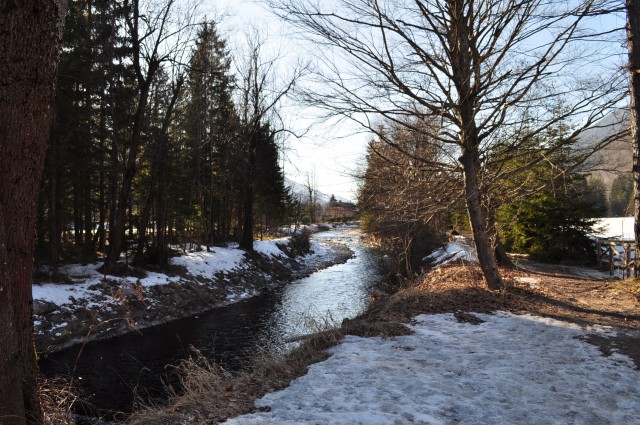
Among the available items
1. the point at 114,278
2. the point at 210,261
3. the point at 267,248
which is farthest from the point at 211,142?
the point at 114,278

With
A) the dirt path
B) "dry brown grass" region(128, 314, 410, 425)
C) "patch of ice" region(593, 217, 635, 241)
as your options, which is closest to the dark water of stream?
"dry brown grass" region(128, 314, 410, 425)

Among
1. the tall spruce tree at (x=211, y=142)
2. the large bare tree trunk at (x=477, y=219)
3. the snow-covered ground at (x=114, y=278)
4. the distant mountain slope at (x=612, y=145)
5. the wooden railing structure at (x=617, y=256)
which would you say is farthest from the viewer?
the tall spruce tree at (x=211, y=142)

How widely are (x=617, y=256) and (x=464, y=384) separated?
41.4 feet

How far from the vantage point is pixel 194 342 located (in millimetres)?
11016

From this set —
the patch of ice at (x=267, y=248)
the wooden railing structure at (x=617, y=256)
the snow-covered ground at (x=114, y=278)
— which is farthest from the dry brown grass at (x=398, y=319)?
the patch of ice at (x=267, y=248)

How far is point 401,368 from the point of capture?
189 inches

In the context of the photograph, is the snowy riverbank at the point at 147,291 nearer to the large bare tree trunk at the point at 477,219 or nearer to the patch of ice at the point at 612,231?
the large bare tree trunk at the point at 477,219

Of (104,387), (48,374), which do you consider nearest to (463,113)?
(104,387)

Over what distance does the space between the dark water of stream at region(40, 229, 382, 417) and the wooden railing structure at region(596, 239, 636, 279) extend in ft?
24.1

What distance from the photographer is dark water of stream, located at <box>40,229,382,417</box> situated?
7.94 metres

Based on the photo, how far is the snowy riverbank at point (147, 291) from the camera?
443 inches

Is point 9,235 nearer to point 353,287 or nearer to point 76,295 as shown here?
point 76,295

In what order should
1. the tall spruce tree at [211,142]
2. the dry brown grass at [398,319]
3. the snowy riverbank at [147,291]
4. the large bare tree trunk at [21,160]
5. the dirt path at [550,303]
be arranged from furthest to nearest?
the tall spruce tree at [211,142]
the snowy riverbank at [147,291]
the dirt path at [550,303]
the dry brown grass at [398,319]
the large bare tree trunk at [21,160]

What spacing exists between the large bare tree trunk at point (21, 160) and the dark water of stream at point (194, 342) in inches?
89.0
